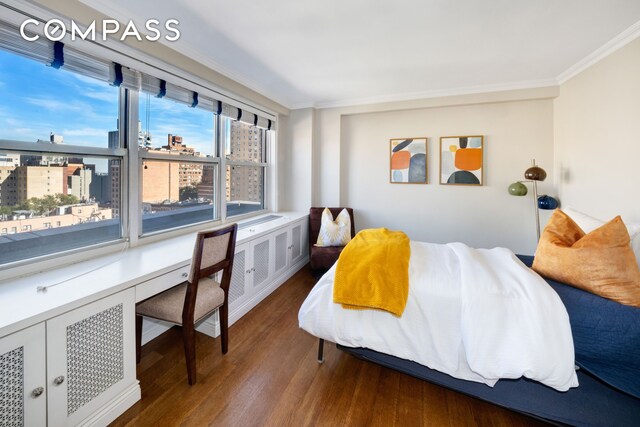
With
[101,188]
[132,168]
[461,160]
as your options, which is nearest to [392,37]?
[461,160]

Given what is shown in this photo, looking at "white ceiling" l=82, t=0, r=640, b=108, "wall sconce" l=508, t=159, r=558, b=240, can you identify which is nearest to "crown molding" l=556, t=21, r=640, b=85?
"white ceiling" l=82, t=0, r=640, b=108

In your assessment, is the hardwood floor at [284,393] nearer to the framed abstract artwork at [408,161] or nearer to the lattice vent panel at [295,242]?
the lattice vent panel at [295,242]

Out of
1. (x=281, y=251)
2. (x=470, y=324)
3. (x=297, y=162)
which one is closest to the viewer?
(x=470, y=324)

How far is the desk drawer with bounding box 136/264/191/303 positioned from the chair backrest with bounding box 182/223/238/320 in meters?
0.18

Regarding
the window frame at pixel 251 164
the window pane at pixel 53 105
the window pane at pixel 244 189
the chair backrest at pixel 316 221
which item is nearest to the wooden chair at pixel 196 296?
the window pane at pixel 53 105

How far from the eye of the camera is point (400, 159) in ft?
12.7

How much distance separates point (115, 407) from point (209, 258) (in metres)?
0.90

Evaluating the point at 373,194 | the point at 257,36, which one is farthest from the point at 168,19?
the point at 373,194

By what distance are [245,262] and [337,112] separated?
8.40ft

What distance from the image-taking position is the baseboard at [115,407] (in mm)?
1435

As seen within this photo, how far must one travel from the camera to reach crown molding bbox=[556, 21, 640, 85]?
215 cm

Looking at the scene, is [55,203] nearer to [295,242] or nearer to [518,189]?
[295,242]

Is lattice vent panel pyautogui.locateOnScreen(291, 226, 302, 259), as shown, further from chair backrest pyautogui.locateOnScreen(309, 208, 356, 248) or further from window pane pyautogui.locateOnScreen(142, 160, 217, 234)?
window pane pyautogui.locateOnScreen(142, 160, 217, 234)

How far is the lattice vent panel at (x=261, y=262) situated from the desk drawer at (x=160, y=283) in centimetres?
92
